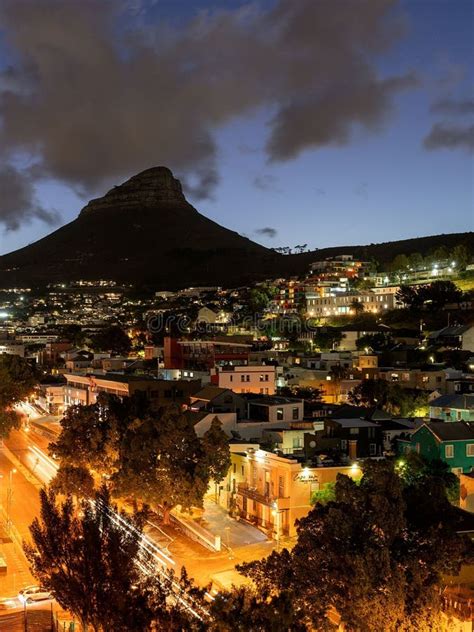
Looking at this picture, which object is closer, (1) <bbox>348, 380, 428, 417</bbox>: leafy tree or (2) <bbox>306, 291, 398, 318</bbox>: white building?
(1) <bbox>348, 380, 428, 417</bbox>: leafy tree

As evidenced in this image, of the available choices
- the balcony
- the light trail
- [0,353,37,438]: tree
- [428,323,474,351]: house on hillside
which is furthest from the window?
[428,323,474,351]: house on hillside

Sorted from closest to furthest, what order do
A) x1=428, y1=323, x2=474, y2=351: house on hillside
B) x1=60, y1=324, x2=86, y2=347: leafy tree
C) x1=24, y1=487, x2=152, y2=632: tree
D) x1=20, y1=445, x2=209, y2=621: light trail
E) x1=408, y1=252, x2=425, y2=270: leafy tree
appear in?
x1=20, y1=445, x2=209, y2=621: light trail < x1=24, y1=487, x2=152, y2=632: tree < x1=428, y1=323, x2=474, y2=351: house on hillside < x1=60, y1=324, x2=86, y2=347: leafy tree < x1=408, y1=252, x2=425, y2=270: leafy tree

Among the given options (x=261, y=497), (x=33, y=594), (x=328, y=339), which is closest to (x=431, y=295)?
(x=328, y=339)

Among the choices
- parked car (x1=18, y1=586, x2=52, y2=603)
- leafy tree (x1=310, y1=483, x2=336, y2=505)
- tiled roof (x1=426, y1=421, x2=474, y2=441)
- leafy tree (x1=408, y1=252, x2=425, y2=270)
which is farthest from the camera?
leafy tree (x1=408, y1=252, x2=425, y2=270)

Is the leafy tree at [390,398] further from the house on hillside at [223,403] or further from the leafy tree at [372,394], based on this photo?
the house on hillside at [223,403]

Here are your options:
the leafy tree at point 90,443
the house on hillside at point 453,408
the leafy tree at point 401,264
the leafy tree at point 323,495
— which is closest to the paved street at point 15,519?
the leafy tree at point 90,443

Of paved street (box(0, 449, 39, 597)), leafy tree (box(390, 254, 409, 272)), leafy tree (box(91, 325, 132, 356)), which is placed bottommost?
paved street (box(0, 449, 39, 597))

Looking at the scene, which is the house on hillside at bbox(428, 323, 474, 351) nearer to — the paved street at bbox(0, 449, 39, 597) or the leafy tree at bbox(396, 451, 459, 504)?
the leafy tree at bbox(396, 451, 459, 504)
